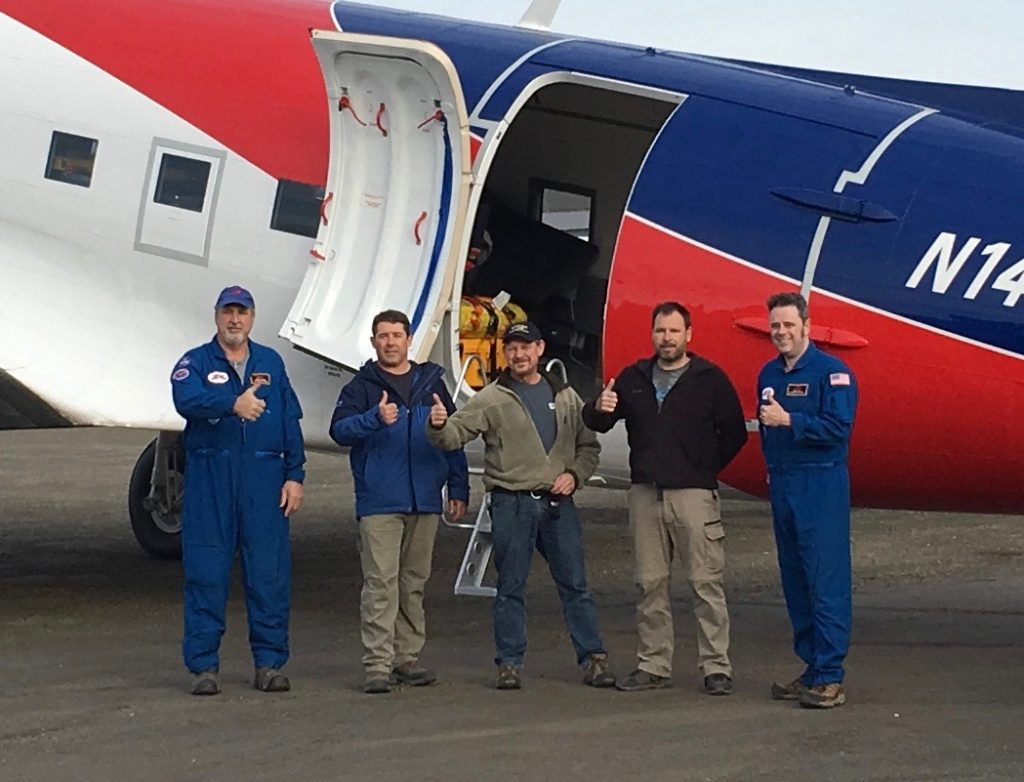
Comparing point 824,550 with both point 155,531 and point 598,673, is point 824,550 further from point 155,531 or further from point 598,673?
point 155,531

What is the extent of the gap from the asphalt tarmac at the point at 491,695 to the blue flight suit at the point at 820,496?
0.39 meters

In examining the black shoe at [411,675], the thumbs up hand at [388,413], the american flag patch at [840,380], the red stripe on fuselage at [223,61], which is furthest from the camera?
the red stripe on fuselage at [223,61]

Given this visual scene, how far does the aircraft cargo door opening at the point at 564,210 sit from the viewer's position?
12219mm

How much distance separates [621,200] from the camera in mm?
12672

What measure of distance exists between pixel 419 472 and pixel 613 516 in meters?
9.14

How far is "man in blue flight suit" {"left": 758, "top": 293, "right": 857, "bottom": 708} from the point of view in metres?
8.52

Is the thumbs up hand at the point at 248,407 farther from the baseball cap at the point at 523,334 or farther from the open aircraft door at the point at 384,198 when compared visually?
the open aircraft door at the point at 384,198

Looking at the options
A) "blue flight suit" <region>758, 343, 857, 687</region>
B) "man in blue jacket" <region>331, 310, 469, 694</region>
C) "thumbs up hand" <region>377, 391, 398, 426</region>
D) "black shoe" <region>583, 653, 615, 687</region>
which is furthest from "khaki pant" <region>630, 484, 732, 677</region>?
"thumbs up hand" <region>377, 391, 398, 426</region>

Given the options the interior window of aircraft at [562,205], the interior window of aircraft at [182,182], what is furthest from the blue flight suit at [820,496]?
the interior window of aircraft at [562,205]

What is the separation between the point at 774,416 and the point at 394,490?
1938mm

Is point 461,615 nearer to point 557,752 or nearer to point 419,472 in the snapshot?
point 419,472

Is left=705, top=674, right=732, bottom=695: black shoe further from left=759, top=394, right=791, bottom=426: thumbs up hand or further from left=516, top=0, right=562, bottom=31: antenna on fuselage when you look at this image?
left=516, top=0, right=562, bottom=31: antenna on fuselage

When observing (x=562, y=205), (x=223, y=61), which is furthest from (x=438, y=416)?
(x=562, y=205)

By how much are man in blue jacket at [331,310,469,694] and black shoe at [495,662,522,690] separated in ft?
1.23
